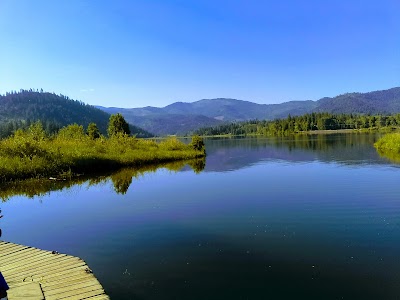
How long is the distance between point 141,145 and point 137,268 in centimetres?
5684

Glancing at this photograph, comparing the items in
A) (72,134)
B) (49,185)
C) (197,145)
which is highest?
(72,134)

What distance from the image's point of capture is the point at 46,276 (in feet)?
34.0

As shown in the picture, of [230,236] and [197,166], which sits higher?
[230,236]

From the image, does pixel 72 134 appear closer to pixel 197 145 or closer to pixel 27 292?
pixel 197 145

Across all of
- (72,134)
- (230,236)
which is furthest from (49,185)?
(72,134)

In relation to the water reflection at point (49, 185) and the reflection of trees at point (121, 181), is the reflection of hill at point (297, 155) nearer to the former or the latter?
the reflection of trees at point (121, 181)

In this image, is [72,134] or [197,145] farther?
[197,145]

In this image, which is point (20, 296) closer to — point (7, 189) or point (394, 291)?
point (394, 291)

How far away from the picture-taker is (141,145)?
68.9 m

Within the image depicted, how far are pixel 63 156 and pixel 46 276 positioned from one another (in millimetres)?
35824

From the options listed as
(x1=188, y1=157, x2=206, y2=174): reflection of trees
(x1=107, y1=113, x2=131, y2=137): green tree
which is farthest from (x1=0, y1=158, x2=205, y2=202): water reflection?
(x1=107, y1=113, x2=131, y2=137): green tree

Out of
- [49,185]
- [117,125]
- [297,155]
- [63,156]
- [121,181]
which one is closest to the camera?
[49,185]

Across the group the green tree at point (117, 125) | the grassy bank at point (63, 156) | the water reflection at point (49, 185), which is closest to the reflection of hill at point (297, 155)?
the grassy bank at point (63, 156)

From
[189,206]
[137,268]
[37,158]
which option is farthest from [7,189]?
[137,268]
